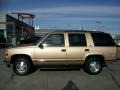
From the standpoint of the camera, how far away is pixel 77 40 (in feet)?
35.9

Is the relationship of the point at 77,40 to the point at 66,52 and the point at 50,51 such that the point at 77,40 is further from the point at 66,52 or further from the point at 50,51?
the point at 50,51

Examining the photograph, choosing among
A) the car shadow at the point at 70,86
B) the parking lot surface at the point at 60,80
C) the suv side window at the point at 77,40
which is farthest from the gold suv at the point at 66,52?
the car shadow at the point at 70,86

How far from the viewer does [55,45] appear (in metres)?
10.6

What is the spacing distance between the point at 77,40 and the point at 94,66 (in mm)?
1295

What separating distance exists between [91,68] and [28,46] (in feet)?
9.03

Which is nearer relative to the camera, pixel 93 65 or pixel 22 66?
pixel 22 66

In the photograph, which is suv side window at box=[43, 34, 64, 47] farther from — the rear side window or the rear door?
the rear side window

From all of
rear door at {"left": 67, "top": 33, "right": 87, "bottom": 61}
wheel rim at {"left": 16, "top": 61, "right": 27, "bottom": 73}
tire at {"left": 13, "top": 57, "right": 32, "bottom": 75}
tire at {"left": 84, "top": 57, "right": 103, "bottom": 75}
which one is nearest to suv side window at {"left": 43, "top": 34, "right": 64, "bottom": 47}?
rear door at {"left": 67, "top": 33, "right": 87, "bottom": 61}

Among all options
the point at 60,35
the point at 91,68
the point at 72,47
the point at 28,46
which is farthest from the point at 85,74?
the point at 28,46

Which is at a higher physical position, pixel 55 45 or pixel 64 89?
pixel 55 45

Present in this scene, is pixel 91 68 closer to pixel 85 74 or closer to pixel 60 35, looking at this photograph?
pixel 85 74

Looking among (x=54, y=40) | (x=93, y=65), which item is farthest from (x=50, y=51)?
(x=93, y=65)

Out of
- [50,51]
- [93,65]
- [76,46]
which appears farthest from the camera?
[93,65]

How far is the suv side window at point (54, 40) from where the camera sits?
10.6 metres
